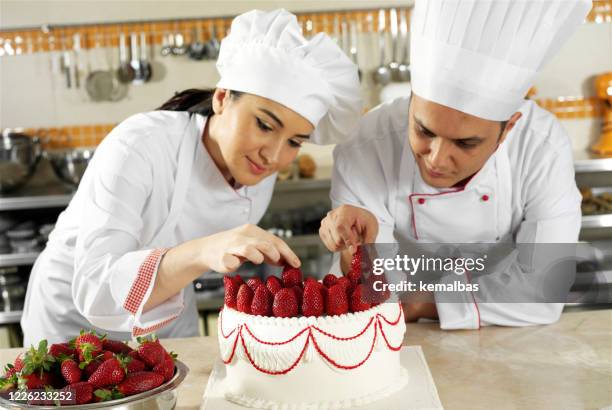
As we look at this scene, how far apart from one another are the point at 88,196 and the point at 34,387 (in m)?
0.63

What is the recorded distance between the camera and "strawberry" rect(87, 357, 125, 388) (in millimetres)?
1170

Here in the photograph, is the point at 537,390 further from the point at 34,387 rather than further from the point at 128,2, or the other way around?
the point at 128,2

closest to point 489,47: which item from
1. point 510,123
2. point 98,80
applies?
point 510,123

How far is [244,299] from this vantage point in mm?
1433

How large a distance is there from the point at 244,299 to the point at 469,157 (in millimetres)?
622

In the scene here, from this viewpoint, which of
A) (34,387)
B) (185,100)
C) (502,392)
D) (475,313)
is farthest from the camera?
(185,100)

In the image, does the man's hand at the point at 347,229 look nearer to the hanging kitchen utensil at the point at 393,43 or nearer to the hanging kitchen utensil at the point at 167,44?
the hanging kitchen utensil at the point at 393,43

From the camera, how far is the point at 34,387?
1.17m

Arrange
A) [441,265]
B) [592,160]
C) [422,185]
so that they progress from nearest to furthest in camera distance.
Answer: [441,265] < [422,185] < [592,160]

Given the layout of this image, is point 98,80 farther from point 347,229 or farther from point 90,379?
point 90,379

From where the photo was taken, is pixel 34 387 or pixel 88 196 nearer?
pixel 34 387

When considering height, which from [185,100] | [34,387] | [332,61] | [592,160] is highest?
[332,61]

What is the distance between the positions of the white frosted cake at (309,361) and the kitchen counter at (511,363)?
117 millimetres

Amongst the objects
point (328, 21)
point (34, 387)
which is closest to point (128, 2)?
point (328, 21)
